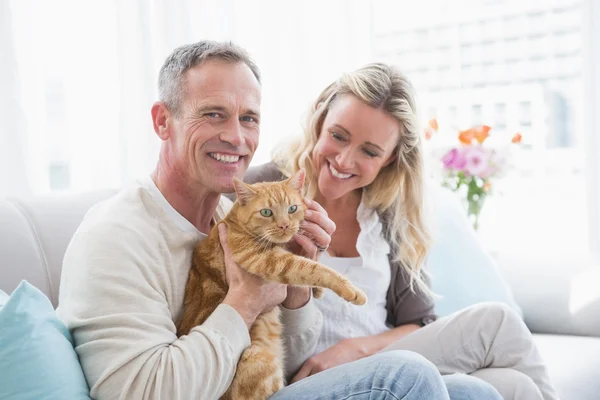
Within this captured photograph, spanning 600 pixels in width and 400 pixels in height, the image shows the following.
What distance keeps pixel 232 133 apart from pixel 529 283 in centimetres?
163

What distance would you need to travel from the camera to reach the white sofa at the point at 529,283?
161 cm

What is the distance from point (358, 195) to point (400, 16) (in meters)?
2.27

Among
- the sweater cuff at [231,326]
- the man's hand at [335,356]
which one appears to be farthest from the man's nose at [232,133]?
the man's hand at [335,356]

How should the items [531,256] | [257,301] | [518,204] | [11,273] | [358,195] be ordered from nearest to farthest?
[257,301] < [11,273] < [358,195] < [531,256] < [518,204]

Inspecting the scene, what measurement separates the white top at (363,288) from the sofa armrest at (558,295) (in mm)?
810

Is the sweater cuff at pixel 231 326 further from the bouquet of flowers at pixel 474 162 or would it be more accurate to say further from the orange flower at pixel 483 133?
the orange flower at pixel 483 133

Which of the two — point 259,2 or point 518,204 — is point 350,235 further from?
point 518,204

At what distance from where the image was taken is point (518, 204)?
3.93 meters

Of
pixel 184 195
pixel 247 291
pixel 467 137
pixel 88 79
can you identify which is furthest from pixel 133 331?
pixel 467 137

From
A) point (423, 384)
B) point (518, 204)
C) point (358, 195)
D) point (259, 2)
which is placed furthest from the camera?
point (518, 204)

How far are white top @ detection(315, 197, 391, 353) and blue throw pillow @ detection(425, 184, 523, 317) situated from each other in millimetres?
400

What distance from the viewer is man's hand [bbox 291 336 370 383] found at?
173cm

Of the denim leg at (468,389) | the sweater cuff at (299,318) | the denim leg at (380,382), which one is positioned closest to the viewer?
the denim leg at (380,382)

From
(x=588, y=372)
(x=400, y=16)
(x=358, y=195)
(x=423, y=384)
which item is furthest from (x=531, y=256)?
(x=400, y=16)
